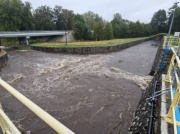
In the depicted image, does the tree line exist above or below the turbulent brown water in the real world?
above

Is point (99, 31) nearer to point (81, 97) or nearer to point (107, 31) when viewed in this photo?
point (107, 31)

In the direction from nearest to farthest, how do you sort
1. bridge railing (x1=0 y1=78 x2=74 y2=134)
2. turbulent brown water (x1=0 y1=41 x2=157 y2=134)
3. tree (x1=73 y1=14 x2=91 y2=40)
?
bridge railing (x1=0 y1=78 x2=74 y2=134), turbulent brown water (x1=0 y1=41 x2=157 y2=134), tree (x1=73 y1=14 x2=91 y2=40)

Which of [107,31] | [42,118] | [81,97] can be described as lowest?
[81,97]

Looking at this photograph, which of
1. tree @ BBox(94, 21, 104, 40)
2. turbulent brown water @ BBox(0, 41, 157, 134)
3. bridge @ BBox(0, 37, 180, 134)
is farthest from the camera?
tree @ BBox(94, 21, 104, 40)

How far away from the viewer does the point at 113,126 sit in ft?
21.2

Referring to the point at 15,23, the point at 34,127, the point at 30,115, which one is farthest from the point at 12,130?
the point at 15,23

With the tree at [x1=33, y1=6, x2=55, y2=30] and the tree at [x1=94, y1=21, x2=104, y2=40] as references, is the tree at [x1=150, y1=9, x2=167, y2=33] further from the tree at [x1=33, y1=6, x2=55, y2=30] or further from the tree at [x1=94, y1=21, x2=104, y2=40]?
the tree at [x1=33, y1=6, x2=55, y2=30]

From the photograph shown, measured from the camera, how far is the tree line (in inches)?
1516

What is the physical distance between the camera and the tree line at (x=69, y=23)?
38.5 meters

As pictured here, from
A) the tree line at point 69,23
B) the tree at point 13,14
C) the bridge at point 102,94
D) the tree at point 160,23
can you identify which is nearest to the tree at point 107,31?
the tree line at point 69,23

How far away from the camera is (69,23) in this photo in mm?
54219

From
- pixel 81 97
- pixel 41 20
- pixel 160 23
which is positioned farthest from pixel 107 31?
pixel 81 97

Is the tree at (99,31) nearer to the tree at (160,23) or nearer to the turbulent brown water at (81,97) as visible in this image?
the turbulent brown water at (81,97)

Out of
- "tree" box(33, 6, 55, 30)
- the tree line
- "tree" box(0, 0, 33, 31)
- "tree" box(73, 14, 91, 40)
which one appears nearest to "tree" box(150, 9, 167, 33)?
the tree line
